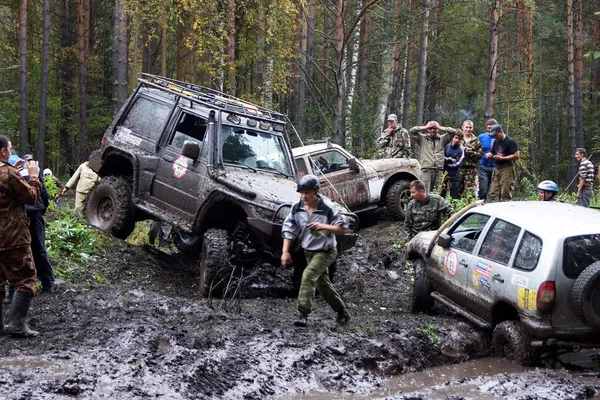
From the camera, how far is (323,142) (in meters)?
14.7

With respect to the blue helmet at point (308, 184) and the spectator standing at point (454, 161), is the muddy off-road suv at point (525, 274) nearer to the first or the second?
the blue helmet at point (308, 184)

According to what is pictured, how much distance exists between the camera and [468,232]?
26.9ft

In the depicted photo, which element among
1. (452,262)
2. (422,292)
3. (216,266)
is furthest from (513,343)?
(216,266)

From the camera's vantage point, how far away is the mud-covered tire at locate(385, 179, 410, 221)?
47.7 feet

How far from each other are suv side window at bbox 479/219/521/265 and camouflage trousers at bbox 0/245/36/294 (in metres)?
4.60

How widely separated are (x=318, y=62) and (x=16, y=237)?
102 feet

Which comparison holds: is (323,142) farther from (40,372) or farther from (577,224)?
(40,372)

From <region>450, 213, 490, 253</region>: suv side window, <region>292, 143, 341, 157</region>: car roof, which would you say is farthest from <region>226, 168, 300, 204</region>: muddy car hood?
<region>292, 143, 341, 157</region>: car roof

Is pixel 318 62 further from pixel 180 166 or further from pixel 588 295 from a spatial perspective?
pixel 588 295

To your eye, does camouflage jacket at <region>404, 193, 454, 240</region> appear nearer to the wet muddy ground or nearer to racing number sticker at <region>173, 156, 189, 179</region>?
the wet muddy ground

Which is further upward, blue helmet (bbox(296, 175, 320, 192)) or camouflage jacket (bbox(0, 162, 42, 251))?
blue helmet (bbox(296, 175, 320, 192))

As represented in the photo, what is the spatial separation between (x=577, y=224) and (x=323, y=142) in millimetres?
8236

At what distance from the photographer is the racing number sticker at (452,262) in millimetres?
8156

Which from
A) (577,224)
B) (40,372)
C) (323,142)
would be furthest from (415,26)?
(40,372)
